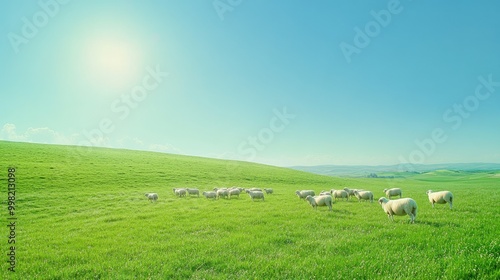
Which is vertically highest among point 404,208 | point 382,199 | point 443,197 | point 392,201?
point 392,201

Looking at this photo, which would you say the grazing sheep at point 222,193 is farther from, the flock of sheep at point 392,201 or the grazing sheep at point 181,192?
the flock of sheep at point 392,201

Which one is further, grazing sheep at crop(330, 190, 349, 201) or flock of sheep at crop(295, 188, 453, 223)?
grazing sheep at crop(330, 190, 349, 201)

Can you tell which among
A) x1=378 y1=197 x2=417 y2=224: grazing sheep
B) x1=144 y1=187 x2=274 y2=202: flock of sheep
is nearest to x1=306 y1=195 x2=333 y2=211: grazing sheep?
x1=378 y1=197 x2=417 y2=224: grazing sheep

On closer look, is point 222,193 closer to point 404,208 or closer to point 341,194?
point 341,194

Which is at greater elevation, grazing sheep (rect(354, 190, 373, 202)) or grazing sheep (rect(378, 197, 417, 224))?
grazing sheep (rect(378, 197, 417, 224))

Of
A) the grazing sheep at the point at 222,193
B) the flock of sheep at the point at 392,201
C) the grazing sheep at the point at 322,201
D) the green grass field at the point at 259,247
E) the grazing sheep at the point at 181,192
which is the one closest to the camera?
the green grass field at the point at 259,247

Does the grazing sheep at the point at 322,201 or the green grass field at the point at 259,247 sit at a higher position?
the grazing sheep at the point at 322,201

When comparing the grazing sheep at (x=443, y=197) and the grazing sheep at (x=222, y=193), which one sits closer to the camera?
the grazing sheep at (x=443, y=197)

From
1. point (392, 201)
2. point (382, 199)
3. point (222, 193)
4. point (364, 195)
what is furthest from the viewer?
point (222, 193)

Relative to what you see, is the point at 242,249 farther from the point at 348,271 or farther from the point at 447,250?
the point at 447,250

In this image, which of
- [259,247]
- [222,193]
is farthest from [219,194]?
[259,247]

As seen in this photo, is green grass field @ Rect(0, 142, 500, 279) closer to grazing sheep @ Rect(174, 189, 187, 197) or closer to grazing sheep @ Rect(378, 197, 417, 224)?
grazing sheep @ Rect(378, 197, 417, 224)

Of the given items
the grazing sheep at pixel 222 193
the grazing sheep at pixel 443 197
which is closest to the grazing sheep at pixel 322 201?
the grazing sheep at pixel 443 197

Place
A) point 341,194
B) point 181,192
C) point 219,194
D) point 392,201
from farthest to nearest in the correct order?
point 181,192 → point 219,194 → point 341,194 → point 392,201
